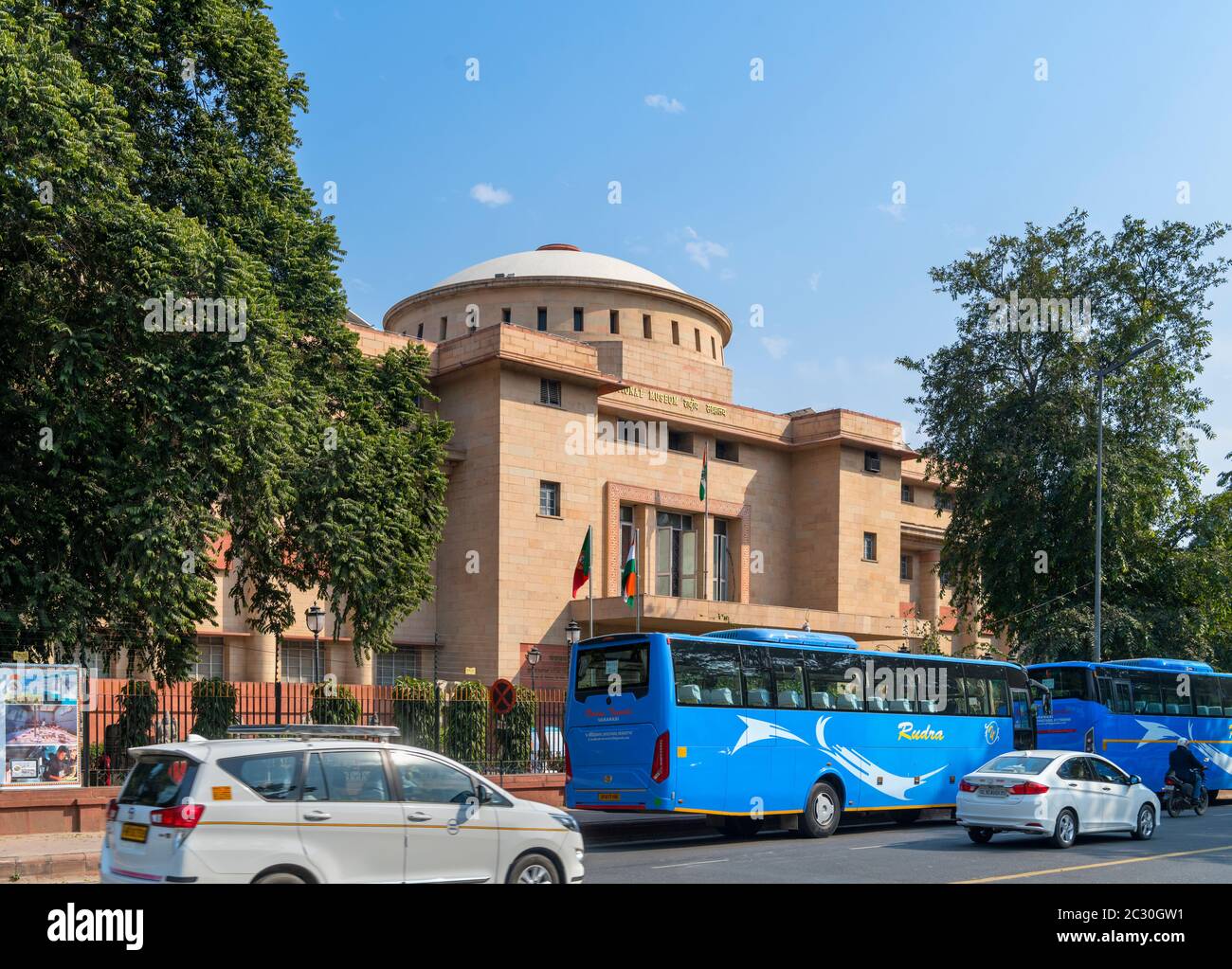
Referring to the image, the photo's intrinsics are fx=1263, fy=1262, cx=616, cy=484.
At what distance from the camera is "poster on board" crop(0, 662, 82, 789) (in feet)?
59.6

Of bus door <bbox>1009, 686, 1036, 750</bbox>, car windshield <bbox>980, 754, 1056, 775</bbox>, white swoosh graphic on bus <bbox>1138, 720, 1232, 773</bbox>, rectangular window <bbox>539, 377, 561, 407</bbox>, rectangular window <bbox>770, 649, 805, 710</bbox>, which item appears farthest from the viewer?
rectangular window <bbox>539, 377, 561, 407</bbox>

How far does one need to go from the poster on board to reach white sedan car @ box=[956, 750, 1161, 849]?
1325cm

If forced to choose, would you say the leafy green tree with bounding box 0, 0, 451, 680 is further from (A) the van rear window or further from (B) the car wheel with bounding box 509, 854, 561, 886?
(B) the car wheel with bounding box 509, 854, 561, 886

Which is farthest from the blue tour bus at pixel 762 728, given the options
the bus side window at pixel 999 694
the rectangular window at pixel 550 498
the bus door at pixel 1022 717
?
the rectangular window at pixel 550 498

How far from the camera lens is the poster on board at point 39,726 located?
1816 cm

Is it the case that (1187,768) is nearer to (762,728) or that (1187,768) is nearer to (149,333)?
(762,728)

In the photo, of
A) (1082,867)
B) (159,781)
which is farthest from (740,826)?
(159,781)

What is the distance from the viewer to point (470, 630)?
4469cm

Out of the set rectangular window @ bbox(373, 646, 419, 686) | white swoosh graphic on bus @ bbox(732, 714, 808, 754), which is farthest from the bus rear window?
rectangular window @ bbox(373, 646, 419, 686)

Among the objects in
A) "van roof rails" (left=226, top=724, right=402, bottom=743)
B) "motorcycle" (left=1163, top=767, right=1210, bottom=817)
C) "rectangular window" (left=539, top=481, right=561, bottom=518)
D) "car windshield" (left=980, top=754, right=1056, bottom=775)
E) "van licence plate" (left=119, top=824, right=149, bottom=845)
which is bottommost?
"motorcycle" (left=1163, top=767, right=1210, bottom=817)

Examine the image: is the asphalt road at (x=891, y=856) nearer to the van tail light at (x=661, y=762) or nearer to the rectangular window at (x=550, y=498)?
the van tail light at (x=661, y=762)

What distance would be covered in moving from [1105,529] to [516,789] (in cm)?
2062

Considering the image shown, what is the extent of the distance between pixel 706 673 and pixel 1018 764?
4.85 meters
